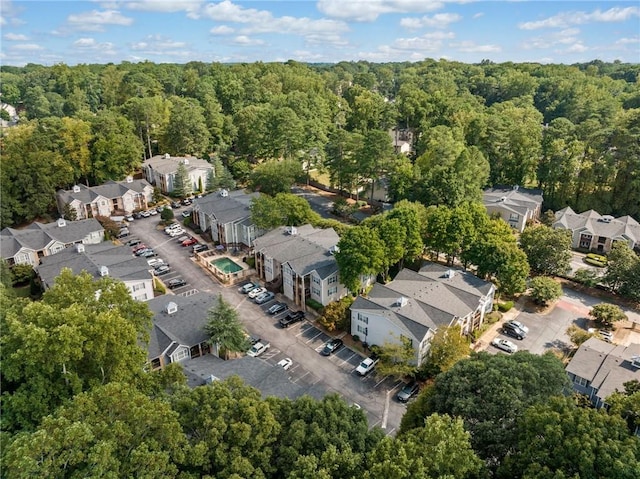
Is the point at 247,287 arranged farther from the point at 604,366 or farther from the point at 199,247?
the point at 604,366

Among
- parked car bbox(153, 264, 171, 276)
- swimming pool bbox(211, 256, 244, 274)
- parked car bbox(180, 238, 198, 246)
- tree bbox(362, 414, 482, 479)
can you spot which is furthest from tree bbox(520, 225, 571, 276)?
parked car bbox(153, 264, 171, 276)

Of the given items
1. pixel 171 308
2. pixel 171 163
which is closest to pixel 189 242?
pixel 171 308

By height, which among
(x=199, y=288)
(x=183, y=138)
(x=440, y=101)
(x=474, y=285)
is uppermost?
(x=440, y=101)

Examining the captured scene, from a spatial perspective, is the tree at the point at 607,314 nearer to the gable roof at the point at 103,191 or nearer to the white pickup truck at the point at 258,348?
the white pickup truck at the point at 258,348

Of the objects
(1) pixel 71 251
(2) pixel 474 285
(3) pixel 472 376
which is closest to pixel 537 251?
(2) pixel 474 285

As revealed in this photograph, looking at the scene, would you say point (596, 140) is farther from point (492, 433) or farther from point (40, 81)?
point (40, 81)

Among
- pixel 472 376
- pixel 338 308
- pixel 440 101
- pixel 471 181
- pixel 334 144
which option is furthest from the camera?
pixel 440 101

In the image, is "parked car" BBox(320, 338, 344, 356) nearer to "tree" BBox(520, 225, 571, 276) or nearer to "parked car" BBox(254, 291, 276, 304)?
"parked car" BBox(254, 291, 276, 304)
